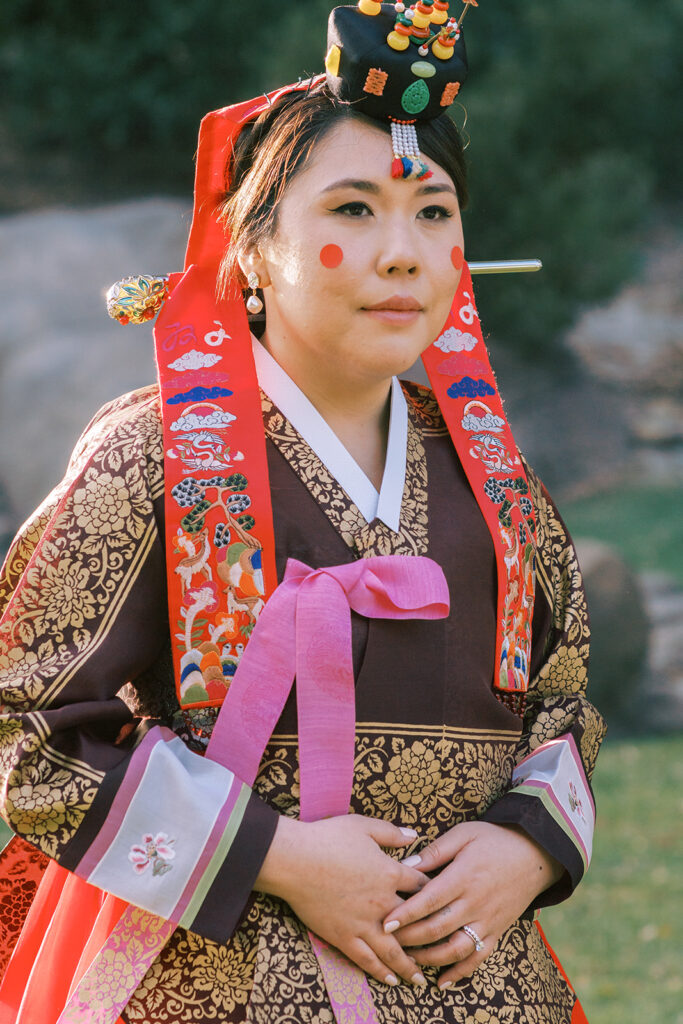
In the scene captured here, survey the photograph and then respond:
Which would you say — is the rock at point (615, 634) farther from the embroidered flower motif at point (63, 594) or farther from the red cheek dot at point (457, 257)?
the embroidered flower motif at point (63, 594)

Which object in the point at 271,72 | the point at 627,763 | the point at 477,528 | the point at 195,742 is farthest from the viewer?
the point at 271,72

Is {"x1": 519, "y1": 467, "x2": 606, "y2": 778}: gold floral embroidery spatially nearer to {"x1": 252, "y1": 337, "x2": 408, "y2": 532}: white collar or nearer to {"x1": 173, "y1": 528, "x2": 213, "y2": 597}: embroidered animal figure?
{"x1": 252, "y1": 337, "x2": 408, "y2": 532}: white collar

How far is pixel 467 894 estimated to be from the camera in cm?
156

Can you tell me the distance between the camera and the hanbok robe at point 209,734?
57.6 inches

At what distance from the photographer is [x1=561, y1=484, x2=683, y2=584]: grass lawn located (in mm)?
6926

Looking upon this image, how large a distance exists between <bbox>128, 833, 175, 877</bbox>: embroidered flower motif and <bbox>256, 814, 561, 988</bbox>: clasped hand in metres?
0.11

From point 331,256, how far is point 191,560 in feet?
1.38

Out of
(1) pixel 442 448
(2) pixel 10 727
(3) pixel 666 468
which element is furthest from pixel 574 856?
(3) pixel 666 468

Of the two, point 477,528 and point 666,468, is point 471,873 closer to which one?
point 477,528

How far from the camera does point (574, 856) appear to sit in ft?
5.50

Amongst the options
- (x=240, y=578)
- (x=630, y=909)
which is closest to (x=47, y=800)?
(x=240, y=578)

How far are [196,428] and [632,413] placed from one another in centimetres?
711

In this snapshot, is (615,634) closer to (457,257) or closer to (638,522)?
(638,522)

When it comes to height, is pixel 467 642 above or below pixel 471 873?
above
